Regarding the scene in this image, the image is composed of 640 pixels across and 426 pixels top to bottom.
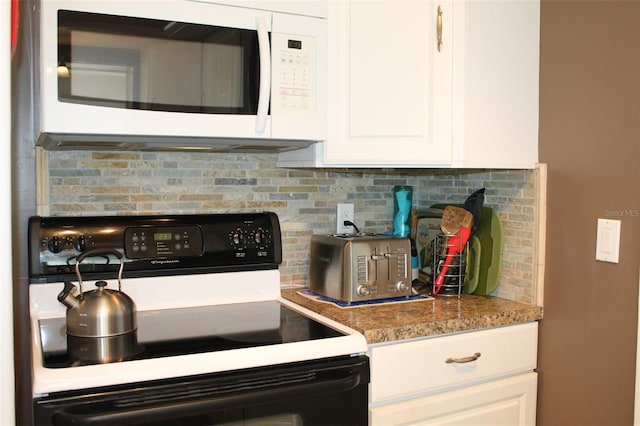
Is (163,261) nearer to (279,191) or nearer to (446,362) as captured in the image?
(279,191)

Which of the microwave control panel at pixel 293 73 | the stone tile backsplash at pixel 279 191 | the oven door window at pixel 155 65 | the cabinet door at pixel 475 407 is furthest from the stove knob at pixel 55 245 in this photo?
the cabinet door at pixel 475 407

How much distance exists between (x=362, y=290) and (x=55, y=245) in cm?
89

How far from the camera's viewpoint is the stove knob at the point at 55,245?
180 cm

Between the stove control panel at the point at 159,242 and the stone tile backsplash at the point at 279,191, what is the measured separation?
0.09 meters

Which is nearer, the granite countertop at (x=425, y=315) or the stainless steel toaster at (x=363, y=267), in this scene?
the granite countertop at (x=425, y=315)

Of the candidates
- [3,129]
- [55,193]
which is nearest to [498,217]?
[55,193]

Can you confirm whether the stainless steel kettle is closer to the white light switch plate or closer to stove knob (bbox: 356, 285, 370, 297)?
stove knob (bbox: 356, 285, 370, 297)

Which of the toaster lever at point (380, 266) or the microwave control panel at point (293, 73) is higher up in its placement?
the microwave control panel at point (293, 73)

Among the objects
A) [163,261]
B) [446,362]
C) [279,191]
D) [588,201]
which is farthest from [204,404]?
[588,201]

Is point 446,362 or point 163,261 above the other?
point 163,261

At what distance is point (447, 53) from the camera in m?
1.90

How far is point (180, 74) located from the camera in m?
1.67

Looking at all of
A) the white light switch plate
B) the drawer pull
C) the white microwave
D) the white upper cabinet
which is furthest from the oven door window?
the white light switch plate

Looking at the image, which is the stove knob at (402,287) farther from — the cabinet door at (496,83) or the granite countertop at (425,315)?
the cabinet door at (496,83)
